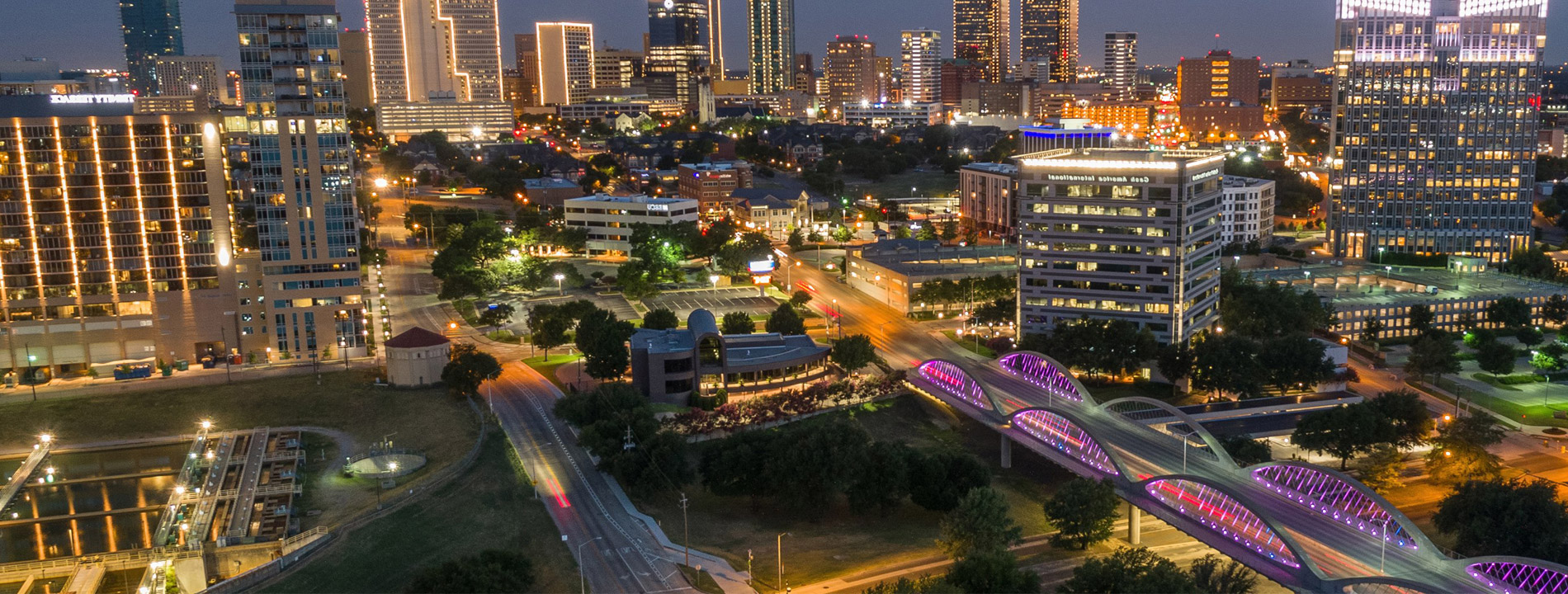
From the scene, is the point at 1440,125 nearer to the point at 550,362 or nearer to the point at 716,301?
the point at 716,301

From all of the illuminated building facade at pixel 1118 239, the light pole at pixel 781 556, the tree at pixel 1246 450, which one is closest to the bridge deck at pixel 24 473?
the light pole at pixel 781 556

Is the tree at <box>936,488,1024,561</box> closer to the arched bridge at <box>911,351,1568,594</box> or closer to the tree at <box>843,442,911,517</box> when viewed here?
the tree at <box>843,442,911,517</box>

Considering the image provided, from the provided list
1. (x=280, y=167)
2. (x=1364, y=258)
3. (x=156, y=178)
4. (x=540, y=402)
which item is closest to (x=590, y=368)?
(x=540, y=402)

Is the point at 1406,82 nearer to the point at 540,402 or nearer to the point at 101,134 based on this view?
the point at 540,402

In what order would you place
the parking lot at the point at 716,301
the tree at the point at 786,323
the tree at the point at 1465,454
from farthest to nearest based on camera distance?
the parking lot at the point at 716,301, the tree at the point at 786,323, the tree at the point at 1465,454

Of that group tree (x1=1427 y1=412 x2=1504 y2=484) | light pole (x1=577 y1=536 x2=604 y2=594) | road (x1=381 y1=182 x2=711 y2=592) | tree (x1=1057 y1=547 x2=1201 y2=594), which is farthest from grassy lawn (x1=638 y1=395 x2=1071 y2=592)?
tree (x1=1427 y1=412 x2=1504 y2=484)

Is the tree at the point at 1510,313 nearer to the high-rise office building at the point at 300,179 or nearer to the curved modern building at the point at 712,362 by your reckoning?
the curved modern building at the point at 712,362
